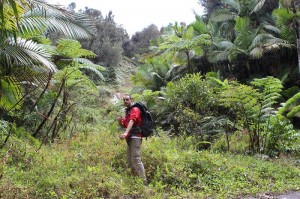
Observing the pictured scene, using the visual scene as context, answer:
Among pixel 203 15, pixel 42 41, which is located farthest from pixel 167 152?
pixel 203 15

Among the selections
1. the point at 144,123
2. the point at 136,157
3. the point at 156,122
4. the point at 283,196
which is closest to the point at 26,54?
the point at 144,123

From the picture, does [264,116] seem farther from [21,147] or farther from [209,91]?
[21,147]

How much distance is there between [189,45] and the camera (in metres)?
16.2

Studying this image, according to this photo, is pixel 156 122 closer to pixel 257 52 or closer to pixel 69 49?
pixel 69 49

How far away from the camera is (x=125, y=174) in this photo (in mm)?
6105

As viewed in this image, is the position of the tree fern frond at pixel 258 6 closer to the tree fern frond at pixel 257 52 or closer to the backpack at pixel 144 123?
the tree fern frond at pixel 257 52

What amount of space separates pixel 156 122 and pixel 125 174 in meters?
8.47

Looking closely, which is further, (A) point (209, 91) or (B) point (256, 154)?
(A) point (209, 91)

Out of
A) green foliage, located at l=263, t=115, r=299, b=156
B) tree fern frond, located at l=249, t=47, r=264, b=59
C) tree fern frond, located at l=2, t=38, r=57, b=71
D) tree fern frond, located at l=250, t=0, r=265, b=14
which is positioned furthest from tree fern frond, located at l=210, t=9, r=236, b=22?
tree fern frond, located at l=2, t=38, r=57, b=71

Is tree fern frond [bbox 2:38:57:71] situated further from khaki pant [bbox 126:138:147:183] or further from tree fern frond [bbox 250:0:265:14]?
tree fern frond [bbox 250:0:265:14]

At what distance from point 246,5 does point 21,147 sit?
16632 millimetres

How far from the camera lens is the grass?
16.7 ft

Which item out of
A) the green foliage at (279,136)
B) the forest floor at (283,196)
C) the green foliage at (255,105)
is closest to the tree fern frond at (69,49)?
the green foliage at (255,105)

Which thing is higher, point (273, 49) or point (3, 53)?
point (273, 49)
